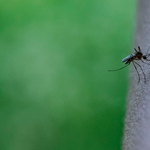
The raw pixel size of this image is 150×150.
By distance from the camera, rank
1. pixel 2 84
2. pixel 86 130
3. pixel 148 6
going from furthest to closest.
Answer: pixel 2 84
pixel 86 130
pixel 148 6

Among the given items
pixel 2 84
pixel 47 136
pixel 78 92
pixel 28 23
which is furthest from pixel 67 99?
pixel 28 23

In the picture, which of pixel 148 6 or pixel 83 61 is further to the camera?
pixel 83 61

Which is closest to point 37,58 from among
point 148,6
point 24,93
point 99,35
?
point 24,93

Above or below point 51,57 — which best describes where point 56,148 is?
below

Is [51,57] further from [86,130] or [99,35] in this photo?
[86,130]

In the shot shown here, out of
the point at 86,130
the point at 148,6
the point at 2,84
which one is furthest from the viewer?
the point at 2,84

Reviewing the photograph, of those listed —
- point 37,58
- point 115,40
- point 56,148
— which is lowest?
point 56,148

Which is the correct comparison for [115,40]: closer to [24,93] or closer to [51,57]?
[51,57]
